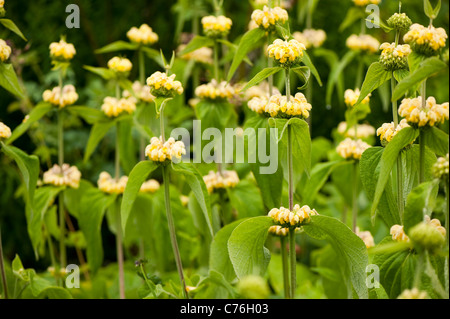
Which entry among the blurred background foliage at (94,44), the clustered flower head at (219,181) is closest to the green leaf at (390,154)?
the clustered flower head at (219,181)

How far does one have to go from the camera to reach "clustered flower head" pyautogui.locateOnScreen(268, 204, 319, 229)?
0.69 meters

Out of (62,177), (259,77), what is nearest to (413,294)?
(259,77)

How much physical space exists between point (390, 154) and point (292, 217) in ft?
0.49

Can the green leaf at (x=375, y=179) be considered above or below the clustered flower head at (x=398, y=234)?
Result: above

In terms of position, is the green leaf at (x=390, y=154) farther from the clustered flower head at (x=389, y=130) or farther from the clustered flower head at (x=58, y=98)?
the clustered flower head at (x=58, y=98)

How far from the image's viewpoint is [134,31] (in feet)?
3.56

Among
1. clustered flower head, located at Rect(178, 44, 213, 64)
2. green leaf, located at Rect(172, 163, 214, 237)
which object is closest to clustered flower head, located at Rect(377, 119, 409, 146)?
green leaf, located at Rect(172, 163, 214, 237)

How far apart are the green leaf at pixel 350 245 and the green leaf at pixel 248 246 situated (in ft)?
0.22

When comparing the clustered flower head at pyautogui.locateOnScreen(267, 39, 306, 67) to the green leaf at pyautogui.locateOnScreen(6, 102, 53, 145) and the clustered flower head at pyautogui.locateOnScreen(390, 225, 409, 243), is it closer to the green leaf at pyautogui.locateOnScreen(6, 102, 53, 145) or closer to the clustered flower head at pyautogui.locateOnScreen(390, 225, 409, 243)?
the clustered flower head at pyautogui.locateOnScreen(390, 225, 409, 243)

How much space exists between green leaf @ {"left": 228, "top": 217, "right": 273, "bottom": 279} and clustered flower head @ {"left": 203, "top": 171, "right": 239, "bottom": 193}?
23 cm

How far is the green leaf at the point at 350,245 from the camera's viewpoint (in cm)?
68

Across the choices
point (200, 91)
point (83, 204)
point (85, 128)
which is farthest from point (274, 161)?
point (85, 128)
